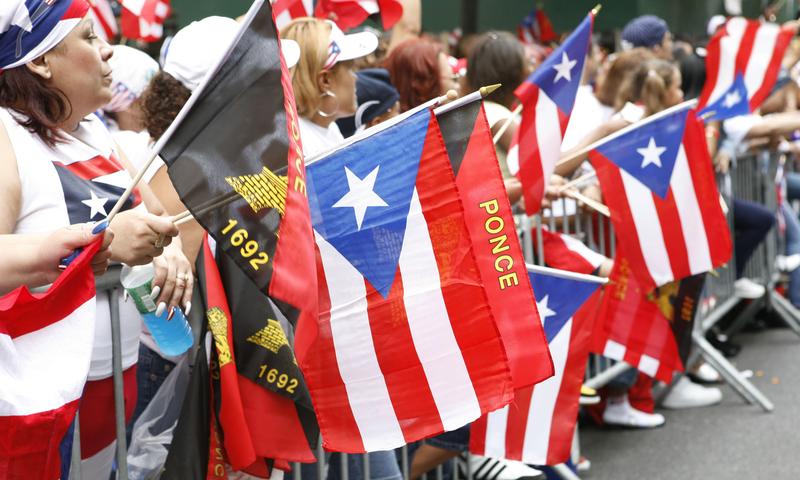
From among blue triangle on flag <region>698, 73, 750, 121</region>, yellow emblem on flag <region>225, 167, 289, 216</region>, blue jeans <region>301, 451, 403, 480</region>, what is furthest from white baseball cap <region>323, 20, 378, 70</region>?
blue triangle on flag <region>698, 73, 750, 121</region>

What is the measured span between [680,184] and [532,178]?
1.11 m

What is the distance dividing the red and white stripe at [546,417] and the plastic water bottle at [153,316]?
70.7 inches

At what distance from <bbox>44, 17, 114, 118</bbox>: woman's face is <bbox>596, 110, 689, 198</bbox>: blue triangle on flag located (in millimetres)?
3020

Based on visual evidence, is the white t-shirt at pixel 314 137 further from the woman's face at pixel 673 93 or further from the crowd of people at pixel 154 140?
the woman's face at pixel 673 93

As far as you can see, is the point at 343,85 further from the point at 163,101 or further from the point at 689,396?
the point at 689,396

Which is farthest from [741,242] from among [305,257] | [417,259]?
[305,257]

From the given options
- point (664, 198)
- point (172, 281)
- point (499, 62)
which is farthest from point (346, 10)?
point (172, 281)

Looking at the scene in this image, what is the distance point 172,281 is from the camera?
2854 millimetres

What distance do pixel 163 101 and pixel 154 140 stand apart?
0.18 meters

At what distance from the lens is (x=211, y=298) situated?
3.25 m

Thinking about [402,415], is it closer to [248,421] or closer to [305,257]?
[248,421]

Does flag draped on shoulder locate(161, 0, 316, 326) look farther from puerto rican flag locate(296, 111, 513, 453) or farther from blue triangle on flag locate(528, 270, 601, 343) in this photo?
blue triangle on flag locate(528, 270, 601, 343)

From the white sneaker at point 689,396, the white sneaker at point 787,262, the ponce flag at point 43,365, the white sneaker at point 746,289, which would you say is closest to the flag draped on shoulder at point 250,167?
the ponce flag at point 43,365

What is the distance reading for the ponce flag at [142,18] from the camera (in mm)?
7228
